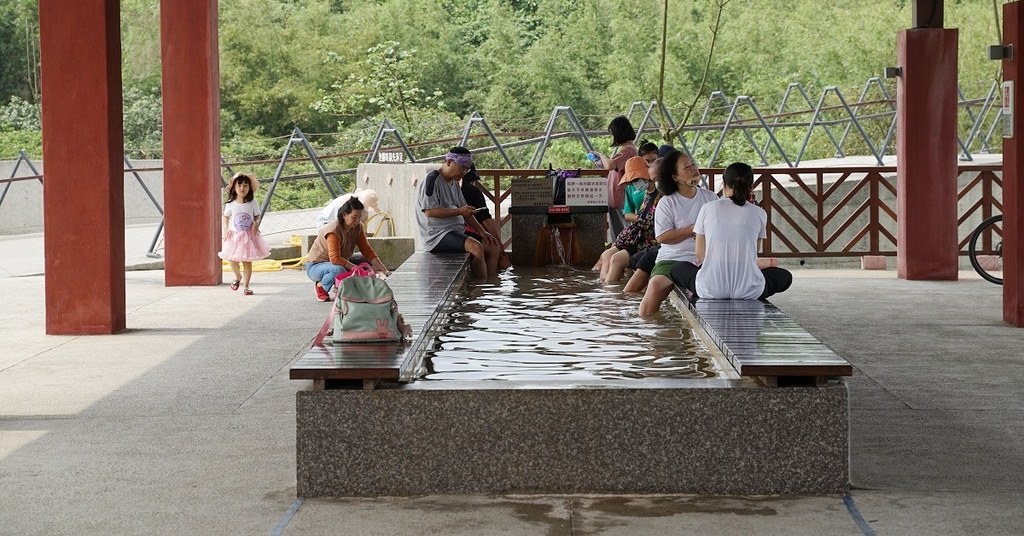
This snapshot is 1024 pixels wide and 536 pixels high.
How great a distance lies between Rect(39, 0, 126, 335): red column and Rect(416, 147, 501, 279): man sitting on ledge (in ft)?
8.95

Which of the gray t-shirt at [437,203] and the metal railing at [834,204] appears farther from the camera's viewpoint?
the metal railing at [834,204]

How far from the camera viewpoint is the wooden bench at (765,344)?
215 inches

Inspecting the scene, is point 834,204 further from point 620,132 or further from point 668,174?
point 668,174

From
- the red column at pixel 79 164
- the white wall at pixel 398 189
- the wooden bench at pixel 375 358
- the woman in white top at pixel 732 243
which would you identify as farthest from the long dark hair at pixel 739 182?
the white wall at pixel 398 189

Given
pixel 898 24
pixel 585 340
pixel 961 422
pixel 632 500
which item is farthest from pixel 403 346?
pixel 898 24

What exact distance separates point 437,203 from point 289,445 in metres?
5.64

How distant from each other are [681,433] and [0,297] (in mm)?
10035

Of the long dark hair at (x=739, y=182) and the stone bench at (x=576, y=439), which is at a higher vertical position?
the long dark hair at (x=739, y=182)

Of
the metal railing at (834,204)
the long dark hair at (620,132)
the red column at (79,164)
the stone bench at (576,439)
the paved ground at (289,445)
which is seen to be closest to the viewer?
the paved ground at (289,445)

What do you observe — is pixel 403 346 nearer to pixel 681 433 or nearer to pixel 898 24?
pixel 681 433

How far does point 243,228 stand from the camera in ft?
44.8

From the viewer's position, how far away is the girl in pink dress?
13.7 meters

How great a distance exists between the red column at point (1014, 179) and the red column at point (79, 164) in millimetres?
7316

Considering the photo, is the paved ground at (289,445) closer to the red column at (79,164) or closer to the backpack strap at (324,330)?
the red column at (79,164)
